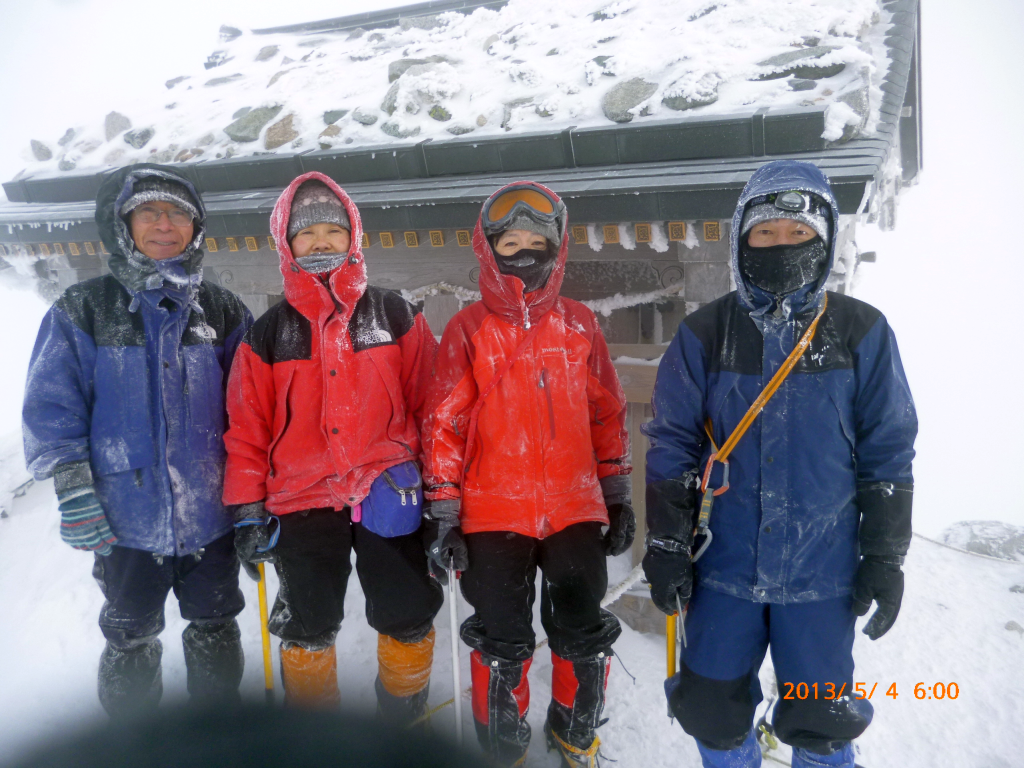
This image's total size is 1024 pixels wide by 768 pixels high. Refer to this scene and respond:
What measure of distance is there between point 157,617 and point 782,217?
312 cm

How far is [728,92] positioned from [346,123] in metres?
3.03

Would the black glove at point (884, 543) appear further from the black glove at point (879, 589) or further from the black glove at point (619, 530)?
the black glove at point (619, 530)

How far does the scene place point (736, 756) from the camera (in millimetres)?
2064

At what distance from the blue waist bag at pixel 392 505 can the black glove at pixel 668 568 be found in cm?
100

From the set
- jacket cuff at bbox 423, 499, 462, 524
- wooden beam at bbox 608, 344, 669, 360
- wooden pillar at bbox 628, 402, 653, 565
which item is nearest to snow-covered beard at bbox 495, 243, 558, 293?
jacket cuff at bbox 423, 499, 462, 524

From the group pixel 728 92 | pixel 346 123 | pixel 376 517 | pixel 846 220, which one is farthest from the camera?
pixel 346 123

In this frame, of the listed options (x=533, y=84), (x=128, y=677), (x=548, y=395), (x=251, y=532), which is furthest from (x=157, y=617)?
(x=533, y=84)

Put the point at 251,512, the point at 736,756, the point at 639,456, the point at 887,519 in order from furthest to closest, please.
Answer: the point at 639,456 → the point at 251,512 → the point at 736,756 → the point at 887,519

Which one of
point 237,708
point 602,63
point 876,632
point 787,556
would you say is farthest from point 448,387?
point 602,63

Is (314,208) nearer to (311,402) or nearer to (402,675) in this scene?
(311,402)

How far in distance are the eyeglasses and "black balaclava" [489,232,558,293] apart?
4.71 ft

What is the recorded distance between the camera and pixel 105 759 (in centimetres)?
69

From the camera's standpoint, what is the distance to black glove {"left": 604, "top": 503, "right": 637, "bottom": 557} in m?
2.36

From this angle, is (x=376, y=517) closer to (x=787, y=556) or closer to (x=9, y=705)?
(x=787, y=556)
